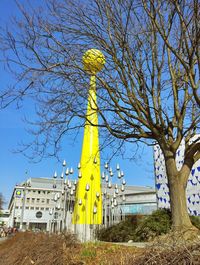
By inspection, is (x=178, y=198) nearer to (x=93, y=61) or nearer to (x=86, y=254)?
(x=86, y=254)

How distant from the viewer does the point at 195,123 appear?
947 cm

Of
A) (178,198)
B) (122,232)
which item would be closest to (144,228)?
(122,232)

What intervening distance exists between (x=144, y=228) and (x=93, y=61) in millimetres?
7185

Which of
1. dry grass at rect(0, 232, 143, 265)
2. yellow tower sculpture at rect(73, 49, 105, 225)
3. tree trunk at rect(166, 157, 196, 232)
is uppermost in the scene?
yellow tower sculpture at rect(73, 49, 105, 225)

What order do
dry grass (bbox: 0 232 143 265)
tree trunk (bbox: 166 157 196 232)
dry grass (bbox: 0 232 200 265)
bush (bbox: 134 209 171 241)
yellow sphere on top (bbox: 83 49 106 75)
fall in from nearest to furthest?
dry grass (bbox: 0 232 200 265), dry grass (bbox: 0 232 143 265), tree trunk (bbox: 166 157 196 232), yellow sphere on top (bbox: 83 49 106 75), bush (bbox: 134 209 171 241)

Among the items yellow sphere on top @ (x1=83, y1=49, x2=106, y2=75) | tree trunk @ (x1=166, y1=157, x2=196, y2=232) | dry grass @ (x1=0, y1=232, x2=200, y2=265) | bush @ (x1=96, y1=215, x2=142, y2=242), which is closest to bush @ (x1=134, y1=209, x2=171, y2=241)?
bush @ (x1=96, y1=215, x2=142, y2=242)

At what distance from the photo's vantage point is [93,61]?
385 inches

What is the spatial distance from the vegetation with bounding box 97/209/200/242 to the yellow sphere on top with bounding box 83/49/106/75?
632cm

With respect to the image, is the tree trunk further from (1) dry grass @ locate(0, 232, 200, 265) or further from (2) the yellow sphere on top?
(2) the yellow sphere on top

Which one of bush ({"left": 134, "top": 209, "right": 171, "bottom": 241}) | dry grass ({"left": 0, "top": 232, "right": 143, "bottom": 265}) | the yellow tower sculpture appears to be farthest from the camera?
the yellow tower sculpture

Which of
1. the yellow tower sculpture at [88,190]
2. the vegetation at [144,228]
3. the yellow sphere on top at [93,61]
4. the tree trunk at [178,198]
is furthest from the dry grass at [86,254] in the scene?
the yellow tower sculpture at [88,190]

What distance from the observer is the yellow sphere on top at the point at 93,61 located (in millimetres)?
9516

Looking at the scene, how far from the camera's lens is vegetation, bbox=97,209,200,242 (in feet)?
36.3

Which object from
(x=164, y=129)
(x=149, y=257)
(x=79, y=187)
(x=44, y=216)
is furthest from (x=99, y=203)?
(x=44, y=216)
